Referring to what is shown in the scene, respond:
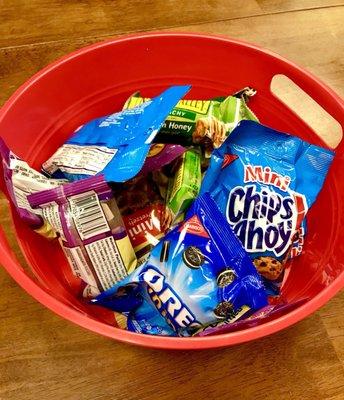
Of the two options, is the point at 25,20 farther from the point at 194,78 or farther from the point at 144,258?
the point at 144,258

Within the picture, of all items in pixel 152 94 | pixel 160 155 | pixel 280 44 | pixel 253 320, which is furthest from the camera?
pixel 280 44

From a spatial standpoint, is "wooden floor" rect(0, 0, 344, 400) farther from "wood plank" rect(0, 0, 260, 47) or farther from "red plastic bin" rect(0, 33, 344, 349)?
"wood plank" rect(0, 0, 260, 47)

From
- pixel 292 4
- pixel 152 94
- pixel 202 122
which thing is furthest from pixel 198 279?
pixel 292 4

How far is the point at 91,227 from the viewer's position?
63 cm

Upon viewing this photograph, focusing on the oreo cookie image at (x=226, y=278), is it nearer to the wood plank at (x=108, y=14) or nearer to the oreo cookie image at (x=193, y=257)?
the oreo cookie image at (x=193, y=257)

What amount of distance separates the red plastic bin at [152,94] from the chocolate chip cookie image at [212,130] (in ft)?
0.38

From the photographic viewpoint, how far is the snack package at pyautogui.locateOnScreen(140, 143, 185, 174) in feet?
2.25

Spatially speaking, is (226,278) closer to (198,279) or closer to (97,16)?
(198,279)

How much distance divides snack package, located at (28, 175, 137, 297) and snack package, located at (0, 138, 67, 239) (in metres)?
0.01

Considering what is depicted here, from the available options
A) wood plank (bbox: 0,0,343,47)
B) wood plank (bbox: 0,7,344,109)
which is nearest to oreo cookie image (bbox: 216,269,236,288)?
wood plank (bbox: 0,7,344,109)

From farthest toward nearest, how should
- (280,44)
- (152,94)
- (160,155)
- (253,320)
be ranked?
(280,44) < (152,94) < (160,155) < (253,320)

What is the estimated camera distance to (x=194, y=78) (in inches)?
32.3

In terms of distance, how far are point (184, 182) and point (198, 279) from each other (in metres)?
0.14

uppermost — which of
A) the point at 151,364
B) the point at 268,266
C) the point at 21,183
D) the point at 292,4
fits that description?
the point at 292,4
